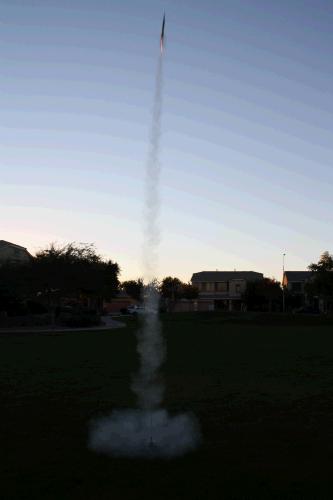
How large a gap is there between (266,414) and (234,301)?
104212 mm

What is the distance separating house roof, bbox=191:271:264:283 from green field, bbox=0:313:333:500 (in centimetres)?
9502

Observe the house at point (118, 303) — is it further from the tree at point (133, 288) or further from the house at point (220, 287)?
the house at point (220, 287)

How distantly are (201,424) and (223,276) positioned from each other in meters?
110

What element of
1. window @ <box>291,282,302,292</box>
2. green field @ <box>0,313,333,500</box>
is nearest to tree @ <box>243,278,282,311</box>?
window @ <box>291,282,302,292</box>

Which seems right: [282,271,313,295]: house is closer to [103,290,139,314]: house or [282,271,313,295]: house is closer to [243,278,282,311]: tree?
[243,278,282,311]: tree

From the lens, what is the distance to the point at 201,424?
1230cm

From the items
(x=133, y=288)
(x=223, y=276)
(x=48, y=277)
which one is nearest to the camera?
(x=48, y=277)

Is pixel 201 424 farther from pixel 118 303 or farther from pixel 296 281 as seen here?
pixel 118 303

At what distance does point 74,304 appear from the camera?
82.4 m

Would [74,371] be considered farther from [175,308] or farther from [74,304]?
[175,308]

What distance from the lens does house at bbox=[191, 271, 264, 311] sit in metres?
117

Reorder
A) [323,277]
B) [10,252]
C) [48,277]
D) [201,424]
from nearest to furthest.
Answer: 1. [201,424]
2. [48,277]
3. [323,277]
4. [10,252]

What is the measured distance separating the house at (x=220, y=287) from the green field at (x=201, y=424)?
91343mm

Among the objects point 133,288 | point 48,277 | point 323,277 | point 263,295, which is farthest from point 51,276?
point 133,288
